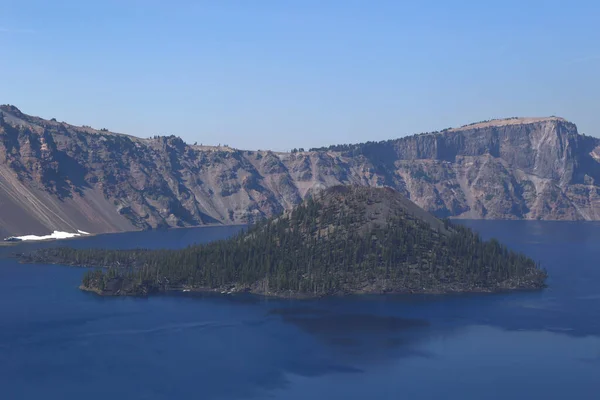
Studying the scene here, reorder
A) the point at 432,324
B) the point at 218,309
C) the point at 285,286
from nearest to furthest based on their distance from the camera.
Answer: the point at 432,324
the point at 218,309
the point at 285,286

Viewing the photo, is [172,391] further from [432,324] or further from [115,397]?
[432,324]

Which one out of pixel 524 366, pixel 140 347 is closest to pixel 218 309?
pixel 140 347

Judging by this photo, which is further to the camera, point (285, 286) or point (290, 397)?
point (285, 286)

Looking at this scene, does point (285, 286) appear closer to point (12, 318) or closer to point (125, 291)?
point (125, 291)

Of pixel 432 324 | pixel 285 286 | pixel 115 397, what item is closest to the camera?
pixel 115 397

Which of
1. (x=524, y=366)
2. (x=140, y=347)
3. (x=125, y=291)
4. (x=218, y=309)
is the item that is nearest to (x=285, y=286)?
(x=218, y=309)

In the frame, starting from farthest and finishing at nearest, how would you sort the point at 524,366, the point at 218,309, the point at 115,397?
1. the point at 218,309
2. the point at 524,366
3. the point at 115,397
